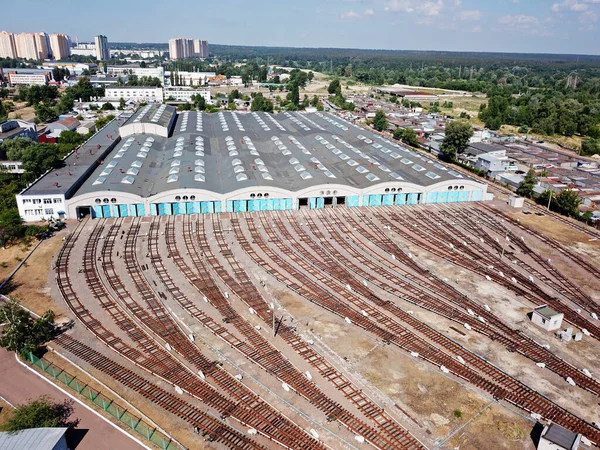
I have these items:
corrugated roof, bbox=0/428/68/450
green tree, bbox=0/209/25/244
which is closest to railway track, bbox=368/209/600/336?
corrugated roof, bbox=0/428/68/450

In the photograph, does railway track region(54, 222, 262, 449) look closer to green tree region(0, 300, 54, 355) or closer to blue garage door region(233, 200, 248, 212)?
green tree region(0, 300, 54, 355)

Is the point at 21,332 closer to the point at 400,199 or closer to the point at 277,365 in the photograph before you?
the point at 277,365

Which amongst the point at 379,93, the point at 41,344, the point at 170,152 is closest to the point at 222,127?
the point at 170,152

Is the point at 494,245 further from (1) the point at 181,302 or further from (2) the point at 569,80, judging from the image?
(2) the point at 569,80

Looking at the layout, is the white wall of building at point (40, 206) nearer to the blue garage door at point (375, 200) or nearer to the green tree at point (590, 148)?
the blue garage door at point (375, 200)

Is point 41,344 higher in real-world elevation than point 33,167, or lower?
lower

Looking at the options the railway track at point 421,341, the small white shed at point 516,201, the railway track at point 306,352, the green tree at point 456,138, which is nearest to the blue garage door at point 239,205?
the railway track at point 306,352

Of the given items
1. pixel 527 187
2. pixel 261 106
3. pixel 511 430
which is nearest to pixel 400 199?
pixel 527 187
